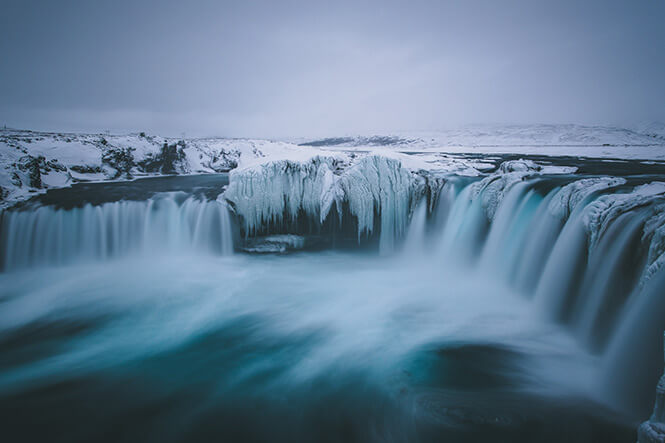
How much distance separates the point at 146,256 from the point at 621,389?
947 centimetres

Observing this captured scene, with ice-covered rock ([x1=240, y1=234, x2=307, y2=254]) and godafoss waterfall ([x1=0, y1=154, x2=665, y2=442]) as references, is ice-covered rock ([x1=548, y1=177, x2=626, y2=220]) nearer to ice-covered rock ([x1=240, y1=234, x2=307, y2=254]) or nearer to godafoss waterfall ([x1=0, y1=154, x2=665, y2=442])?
godafoss waterfall ([x1=0, y1=154, x2=665, y2=442])

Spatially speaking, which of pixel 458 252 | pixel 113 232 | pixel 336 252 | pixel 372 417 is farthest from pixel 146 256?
pixel 458 252

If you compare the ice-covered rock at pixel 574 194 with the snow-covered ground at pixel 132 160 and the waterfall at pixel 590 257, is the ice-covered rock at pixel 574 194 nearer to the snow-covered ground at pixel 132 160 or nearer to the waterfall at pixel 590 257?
the waterfall at pixel 590 257

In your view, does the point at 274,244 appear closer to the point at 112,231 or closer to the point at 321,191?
the point at 321,191

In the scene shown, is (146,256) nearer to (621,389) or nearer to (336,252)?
(336,252)

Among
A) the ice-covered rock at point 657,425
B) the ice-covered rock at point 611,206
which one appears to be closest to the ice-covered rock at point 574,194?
the ice-covered rock at point 611,206

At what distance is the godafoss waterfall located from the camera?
316cm

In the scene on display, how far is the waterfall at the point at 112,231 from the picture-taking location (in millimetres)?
7367

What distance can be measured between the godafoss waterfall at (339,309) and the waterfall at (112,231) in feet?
0.16

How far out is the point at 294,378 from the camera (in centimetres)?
406

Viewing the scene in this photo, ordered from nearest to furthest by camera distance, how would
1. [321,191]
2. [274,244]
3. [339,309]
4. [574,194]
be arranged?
[574,194] < [339,309] < [321,191] < [274,244]

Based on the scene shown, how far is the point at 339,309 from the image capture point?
19.3 ft

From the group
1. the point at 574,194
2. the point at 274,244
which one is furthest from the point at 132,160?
the point at 574,194

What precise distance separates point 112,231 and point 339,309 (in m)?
6.87
